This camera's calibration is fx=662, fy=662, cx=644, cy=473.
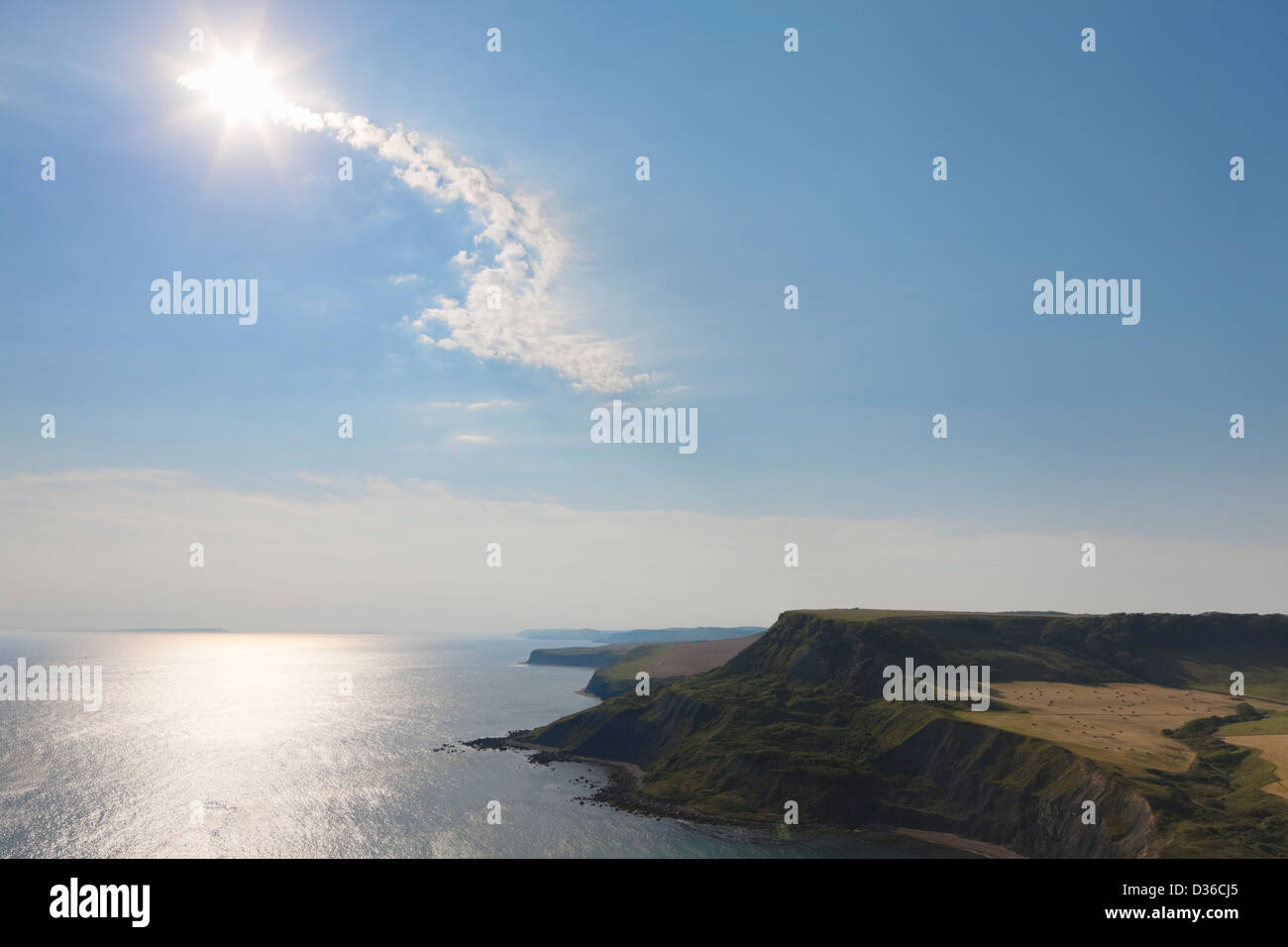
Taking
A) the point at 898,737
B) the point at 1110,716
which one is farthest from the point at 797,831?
the point at 1110,716

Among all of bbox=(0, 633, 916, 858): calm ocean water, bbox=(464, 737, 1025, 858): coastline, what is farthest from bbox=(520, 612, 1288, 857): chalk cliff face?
bbox=(0, 633, 916, 858): calm ocean water

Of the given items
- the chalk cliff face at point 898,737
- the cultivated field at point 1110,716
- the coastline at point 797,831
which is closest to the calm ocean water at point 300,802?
the coastline at point 797,831

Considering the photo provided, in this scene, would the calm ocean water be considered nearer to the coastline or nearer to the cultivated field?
the coastline

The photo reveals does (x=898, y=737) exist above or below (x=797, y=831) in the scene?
above

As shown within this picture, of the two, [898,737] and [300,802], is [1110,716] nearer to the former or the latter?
[898,737]

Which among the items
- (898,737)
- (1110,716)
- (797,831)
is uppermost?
(1110,716)

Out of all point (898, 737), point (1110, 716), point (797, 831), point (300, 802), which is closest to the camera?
point (797, 831)

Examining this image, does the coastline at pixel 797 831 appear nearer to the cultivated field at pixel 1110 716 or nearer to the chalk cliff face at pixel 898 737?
the chalk cliff face at pixel 898 737

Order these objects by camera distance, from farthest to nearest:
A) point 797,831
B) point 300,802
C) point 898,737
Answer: point 898,737 < point 300,802 < point 797,831
